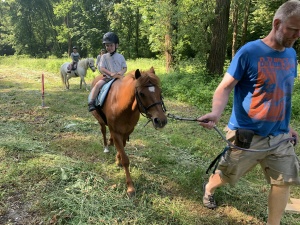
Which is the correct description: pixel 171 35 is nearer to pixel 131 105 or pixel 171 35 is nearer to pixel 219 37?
pixel 219 37

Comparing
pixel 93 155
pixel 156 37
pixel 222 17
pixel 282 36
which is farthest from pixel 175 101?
pixel 282 36

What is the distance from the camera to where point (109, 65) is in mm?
5207

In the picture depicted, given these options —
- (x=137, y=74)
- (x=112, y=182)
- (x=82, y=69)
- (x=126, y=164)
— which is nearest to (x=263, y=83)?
(x=137, y=74)

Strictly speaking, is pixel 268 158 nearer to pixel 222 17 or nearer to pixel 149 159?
pixel 149 159

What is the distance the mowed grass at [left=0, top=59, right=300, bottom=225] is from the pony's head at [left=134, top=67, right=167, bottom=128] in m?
1.23

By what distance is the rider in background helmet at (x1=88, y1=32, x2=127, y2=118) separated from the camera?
15.9 feet

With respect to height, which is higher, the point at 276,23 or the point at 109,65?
the point at 276,23

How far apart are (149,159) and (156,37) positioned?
11.3 meters

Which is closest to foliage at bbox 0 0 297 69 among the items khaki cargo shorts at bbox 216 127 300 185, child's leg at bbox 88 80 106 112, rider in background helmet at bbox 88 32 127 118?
rider in background helmet at bbox 88 32 127 118

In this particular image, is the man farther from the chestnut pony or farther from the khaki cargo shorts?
the chestnut pony

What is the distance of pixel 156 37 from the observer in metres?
14.8

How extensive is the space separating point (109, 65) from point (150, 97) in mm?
2447

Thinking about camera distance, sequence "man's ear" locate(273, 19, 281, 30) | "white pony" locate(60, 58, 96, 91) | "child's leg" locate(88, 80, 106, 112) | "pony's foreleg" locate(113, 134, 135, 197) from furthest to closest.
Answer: "white pony" locate(60, 58, 96, 91)
"child's leg" locate(88, 80, 106, 112)
"pony's foreleg" locate(113, 134, 135, 197)
"man's ear" locate(273, 19, 281, 30)

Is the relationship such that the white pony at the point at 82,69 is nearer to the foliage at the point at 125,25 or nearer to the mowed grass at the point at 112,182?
the foliage at the point at 125,25
